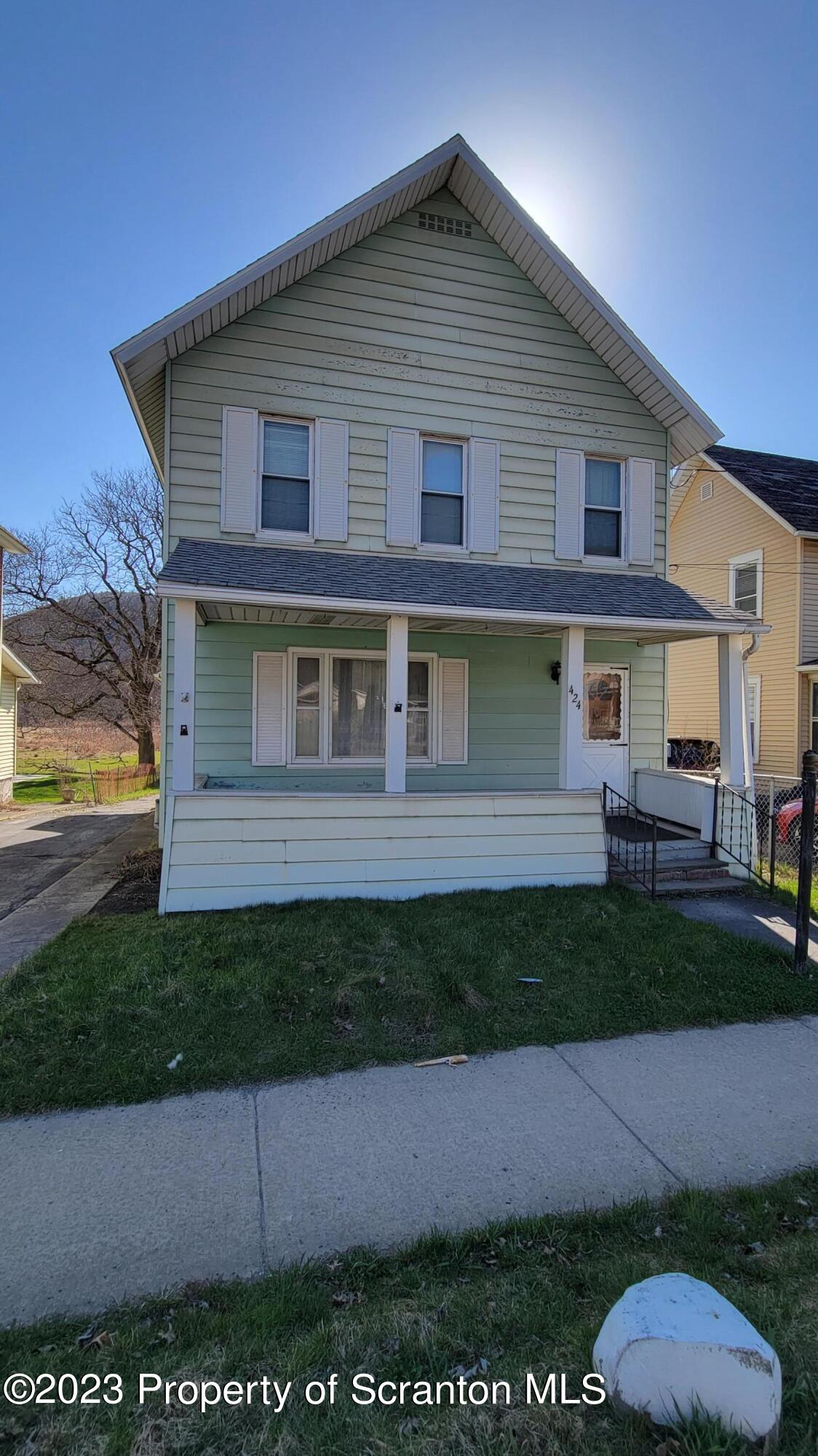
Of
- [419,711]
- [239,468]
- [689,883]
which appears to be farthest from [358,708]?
[689,883]

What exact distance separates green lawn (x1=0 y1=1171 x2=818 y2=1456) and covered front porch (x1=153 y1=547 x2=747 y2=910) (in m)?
4.40

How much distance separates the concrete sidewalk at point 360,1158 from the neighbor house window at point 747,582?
1470 centimetres

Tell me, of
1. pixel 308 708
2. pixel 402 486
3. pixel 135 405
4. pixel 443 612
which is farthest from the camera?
pixel 308 708

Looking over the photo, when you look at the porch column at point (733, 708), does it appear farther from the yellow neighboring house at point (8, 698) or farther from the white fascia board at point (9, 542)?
the yellow neighboring house at point (8, 698)

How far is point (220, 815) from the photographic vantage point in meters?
6.67

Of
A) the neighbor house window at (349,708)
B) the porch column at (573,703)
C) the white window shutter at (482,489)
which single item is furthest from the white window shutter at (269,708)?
the porch column at (573,703)

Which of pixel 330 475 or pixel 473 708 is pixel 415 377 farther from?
pixel 473 708

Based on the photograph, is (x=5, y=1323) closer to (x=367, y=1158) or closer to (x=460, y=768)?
(x=367, y=1158)

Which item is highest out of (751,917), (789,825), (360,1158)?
(789,825)

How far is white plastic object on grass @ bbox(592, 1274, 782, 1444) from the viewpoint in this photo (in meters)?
1.67

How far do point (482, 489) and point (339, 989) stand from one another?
6917mm

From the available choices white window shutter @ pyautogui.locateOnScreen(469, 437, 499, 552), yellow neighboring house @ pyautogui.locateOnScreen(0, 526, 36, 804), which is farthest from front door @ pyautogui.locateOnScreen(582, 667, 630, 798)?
yellow neighboring house @ pyautogui.locateOnScreen(0, 526, 36, 804)

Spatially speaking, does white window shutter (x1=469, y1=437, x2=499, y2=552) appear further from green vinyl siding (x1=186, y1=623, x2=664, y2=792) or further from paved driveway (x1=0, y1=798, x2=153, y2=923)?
paved driveway (x1=0, y1=798, x2=153, y2=923)

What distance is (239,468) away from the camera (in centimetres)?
838
